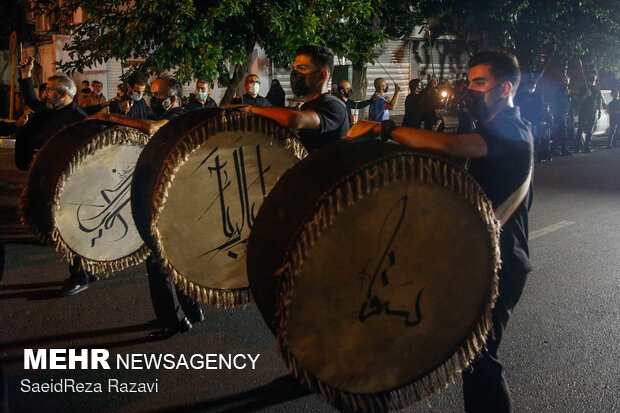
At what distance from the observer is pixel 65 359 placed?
3557mm

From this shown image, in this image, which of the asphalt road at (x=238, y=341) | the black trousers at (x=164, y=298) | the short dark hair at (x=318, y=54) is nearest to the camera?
the asphalt road at (x=238, y=341)

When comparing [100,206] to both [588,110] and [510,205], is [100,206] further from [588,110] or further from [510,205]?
[588,110]

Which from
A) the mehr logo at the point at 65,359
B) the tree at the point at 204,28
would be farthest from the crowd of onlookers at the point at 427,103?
the mehr logo at the point at 65,359

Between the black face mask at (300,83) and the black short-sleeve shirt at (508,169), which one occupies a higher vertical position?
the black face mask at (300,83)

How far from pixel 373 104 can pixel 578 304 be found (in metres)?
7.64

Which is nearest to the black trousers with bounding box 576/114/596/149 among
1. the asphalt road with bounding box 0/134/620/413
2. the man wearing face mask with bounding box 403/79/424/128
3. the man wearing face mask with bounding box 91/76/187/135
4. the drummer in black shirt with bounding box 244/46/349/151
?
the man wearing face mask with bounding box 403/79/424/128

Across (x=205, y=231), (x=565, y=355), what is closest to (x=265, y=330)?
(x=205, y=231)

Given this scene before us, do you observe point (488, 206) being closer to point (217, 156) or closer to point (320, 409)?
point (217, 156)

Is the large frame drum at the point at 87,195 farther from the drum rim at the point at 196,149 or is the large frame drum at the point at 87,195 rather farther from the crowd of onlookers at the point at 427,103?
the crowd of onlookers at the point at 427,103

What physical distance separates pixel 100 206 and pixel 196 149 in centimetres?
147

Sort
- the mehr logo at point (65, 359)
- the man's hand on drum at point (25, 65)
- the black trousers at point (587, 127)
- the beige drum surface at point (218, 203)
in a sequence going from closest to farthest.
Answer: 1. the beige drum surface at point (218, 203)
2. the mehr logo at point (65, 359)
3. the man's hand on drum at point (25, 65)
4. the black trousers at point (587, 127)

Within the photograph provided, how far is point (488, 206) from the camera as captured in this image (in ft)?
6.85

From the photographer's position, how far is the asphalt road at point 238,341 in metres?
3.06

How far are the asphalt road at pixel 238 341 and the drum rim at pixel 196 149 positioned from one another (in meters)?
0.64
